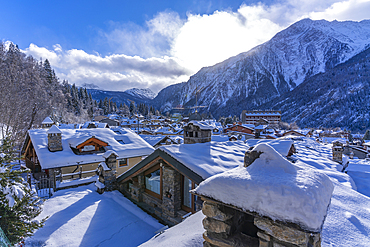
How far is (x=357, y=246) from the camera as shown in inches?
141

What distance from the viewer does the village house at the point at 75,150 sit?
1479cm

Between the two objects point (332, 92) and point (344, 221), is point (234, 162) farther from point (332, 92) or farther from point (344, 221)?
point (332, 92)

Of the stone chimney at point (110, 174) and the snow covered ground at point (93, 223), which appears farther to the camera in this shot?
the stone chimney at point (110, 174)

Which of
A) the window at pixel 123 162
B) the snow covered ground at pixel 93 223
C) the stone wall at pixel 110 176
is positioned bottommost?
the window at pixel 123 162

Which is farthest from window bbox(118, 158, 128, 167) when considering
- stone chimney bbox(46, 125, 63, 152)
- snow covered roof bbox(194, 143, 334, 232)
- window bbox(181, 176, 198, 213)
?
snow covered roof bbox(194, 143, 334, 232)

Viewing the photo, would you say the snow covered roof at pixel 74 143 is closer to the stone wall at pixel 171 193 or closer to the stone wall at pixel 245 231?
the stone wall at pixel 171 193

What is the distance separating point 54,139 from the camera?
51.3ft

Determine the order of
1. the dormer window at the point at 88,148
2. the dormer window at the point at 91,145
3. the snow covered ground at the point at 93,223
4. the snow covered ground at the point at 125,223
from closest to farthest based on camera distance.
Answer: the snow covered ground at the point at 125,223 → the snow covered ground at the point at 93,223 → the dormer window at the point at 91,145 → the dormer window at the point at 88,148

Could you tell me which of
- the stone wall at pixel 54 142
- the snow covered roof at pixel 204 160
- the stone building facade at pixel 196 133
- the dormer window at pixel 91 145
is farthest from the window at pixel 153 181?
the stone wall at pixel 54 142

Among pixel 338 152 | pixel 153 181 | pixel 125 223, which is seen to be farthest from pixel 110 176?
pixel 338 152

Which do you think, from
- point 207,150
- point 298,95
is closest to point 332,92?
point 298,95

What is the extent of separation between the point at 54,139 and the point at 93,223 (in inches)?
468

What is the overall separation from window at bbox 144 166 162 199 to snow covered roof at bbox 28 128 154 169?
5.90 m

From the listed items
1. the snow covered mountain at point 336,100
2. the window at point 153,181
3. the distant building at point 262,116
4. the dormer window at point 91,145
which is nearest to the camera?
the window at point 153,181
